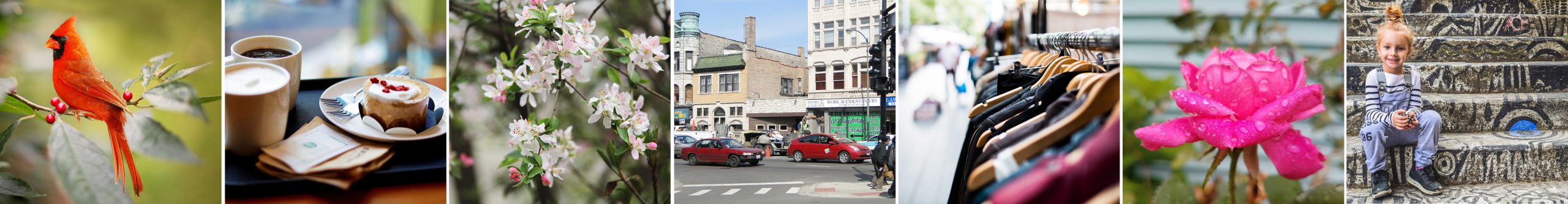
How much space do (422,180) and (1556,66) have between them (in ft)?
16.7

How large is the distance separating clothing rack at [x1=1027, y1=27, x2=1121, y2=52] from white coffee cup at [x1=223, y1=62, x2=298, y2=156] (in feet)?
9.98

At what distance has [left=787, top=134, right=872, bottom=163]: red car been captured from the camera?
1163 cm

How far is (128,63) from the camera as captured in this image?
3498 mm

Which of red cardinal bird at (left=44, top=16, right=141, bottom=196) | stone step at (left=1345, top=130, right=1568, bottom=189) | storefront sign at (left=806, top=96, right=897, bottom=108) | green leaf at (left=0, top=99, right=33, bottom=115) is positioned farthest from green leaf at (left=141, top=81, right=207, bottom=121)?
storefront sign at (left=806, top=96, right=897, bottom=108)

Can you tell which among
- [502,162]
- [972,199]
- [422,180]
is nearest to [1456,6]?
[972,199]

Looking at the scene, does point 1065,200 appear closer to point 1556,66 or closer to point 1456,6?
point 1456,6

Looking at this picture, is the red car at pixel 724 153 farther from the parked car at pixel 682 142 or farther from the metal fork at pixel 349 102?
the metal fork at pixel 349 102

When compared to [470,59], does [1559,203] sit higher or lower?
lower

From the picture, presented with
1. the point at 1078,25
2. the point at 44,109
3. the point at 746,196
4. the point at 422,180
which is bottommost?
the point at 746,196

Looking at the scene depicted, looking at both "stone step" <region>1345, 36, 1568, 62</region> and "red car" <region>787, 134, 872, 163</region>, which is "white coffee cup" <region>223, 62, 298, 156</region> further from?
"red car" <region>787, 134, 872, 163</region>

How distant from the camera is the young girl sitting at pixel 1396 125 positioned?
382cm

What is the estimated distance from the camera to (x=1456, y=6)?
4027 mm

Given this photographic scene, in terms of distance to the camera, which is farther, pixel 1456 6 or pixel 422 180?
pixel 1456 6

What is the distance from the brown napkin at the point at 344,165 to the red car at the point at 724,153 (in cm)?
816
